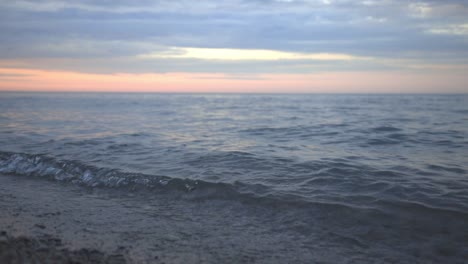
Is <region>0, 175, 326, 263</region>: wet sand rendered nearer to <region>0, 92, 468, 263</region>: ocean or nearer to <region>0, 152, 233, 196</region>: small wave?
<region>0, 92, 468, 263</region>: ocean

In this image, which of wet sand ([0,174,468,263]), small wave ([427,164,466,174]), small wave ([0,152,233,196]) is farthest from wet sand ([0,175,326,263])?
small wave ([427,164,466,174])

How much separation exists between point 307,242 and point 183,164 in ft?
20.0

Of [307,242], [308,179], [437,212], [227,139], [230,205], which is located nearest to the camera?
[307,242]

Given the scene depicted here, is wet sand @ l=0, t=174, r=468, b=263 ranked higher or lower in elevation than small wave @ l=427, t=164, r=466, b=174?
lower

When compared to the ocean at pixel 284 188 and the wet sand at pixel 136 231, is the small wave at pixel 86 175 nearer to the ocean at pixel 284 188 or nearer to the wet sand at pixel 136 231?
the ocean at pixel 284 188

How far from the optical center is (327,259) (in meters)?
4.71

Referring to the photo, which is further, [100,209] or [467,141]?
[467,141]

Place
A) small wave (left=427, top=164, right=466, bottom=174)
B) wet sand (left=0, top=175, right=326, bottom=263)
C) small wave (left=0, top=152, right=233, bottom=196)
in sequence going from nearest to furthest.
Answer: wet sand (left=0, top=175, right=326, bottom=263) < small wave (left=0, top=152, right=233, bottom=196) < small wave (left=427, top=164, right=466, bottom=174)

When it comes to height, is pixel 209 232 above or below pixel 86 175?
below

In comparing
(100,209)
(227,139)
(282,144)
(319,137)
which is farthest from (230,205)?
(319,137)

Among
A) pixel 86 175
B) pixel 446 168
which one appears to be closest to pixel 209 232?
pixel 86 175

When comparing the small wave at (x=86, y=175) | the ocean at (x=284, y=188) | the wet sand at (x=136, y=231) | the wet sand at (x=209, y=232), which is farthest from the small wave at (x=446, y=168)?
the small wave at (x=86, y=175)

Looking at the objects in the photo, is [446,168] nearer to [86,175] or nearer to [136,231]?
[136,231]

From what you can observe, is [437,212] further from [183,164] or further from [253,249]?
[183,164]
